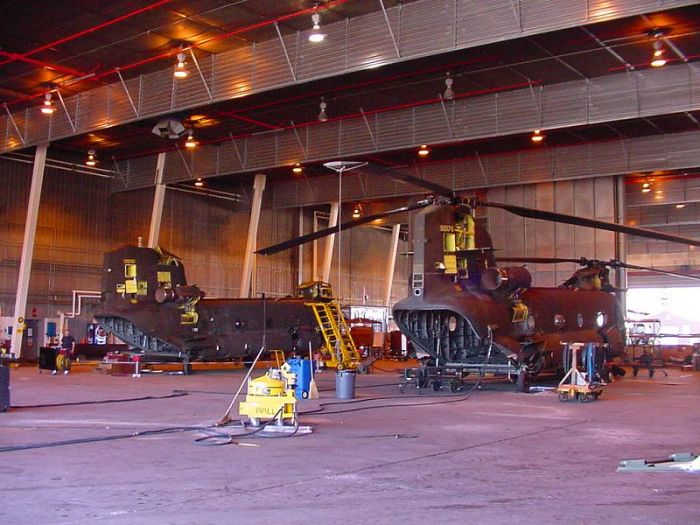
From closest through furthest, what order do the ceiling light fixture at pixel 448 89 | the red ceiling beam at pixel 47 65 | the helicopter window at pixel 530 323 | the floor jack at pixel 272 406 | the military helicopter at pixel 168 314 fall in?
the floor jack at pixel 272 406
the helicopter window at pixel 530 323
the ceiling light fixture at pixel 448 89
the red ceiling beam at pixel 47 65
the military helicopter at pixel 168 314

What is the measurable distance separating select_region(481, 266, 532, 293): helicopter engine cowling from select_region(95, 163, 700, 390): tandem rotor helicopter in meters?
0.03

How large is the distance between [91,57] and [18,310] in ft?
33.2

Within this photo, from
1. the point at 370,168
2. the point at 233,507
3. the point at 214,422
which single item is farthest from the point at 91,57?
the point at 233,507

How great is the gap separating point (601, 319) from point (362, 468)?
15.2 metres

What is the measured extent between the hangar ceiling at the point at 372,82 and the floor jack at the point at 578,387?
266 inches

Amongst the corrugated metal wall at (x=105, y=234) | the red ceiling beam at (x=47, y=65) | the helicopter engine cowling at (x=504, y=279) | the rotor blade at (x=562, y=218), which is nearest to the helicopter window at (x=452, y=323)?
the helicopter engine cowling at (x=504, y=279)

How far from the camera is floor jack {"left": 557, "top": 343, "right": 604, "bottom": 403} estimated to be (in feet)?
47.6

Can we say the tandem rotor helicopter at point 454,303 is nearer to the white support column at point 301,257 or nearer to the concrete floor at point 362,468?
the concrete floor at point 362,468

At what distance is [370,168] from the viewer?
12578 millimetres

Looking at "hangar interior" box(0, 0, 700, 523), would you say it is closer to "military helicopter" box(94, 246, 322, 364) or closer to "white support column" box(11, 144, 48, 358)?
"white support column" box(11, 144, 48, 358)

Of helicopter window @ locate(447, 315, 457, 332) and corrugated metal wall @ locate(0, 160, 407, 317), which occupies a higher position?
corrugated metal wall @ locate(0, 160, 407, 317)

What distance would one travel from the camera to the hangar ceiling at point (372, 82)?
691 inches

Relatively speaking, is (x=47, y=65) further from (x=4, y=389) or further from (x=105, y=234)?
(x=4, y=389)

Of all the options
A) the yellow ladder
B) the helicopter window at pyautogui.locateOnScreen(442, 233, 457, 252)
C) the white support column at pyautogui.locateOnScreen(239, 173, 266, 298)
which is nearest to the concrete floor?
the helicopter window at pyautogui.locateOnScreen(442, 233, 457, 252)
